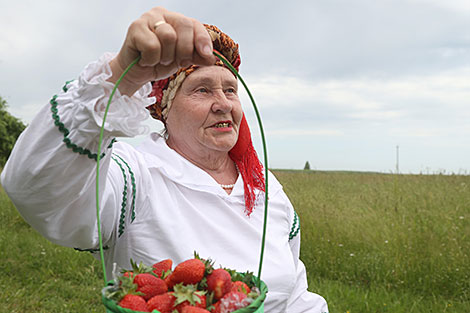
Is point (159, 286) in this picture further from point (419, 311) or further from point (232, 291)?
point (419, 311)

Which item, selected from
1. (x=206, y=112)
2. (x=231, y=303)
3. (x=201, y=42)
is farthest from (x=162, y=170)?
(x=231, y=303)

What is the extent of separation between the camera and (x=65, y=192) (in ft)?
3.67

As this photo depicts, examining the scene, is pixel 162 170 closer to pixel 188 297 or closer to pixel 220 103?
pixel 220 103

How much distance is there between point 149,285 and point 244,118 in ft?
3.57

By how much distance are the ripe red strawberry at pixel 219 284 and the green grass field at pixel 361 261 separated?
2.53 metres

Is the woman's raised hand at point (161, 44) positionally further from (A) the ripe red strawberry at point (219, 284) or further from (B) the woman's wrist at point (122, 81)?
(A) the ripe red strawberry at point (219, 284)

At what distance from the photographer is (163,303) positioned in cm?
92

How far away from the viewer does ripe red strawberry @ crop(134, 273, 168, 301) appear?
948 mm

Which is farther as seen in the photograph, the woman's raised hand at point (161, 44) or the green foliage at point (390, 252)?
the green foliage at point (390, 252)

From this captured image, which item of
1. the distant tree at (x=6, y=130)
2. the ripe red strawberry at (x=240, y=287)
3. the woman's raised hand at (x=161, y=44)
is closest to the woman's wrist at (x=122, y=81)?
the woman's raised hand at (x=161, y=44)

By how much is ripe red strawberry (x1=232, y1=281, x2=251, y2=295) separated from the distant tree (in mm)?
25614

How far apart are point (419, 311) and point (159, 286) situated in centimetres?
282

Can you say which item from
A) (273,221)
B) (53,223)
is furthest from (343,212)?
(53,223)

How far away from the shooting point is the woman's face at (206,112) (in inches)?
64.8
